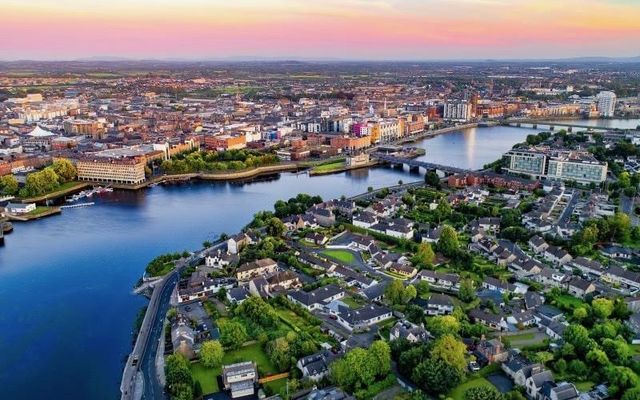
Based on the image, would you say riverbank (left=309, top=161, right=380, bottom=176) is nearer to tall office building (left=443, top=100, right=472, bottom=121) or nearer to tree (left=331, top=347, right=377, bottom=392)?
tree (left=331, top=347, right=377, bottom=392)

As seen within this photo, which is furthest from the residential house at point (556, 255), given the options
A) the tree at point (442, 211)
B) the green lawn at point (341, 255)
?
the green lawn at point (341, 255)

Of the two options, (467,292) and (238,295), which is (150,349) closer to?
(238,295)

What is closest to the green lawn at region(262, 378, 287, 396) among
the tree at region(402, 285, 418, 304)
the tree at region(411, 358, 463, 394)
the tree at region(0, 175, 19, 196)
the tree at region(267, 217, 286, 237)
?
the tree at region(411, 358, 463, 394)

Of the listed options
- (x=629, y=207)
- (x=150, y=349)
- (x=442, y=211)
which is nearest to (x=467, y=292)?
(x=442, y=211)

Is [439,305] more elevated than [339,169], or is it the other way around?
[439,305]

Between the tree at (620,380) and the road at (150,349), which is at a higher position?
the tree at (620,380)

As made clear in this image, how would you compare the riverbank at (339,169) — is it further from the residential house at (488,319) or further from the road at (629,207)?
the residential house at (488,319)
